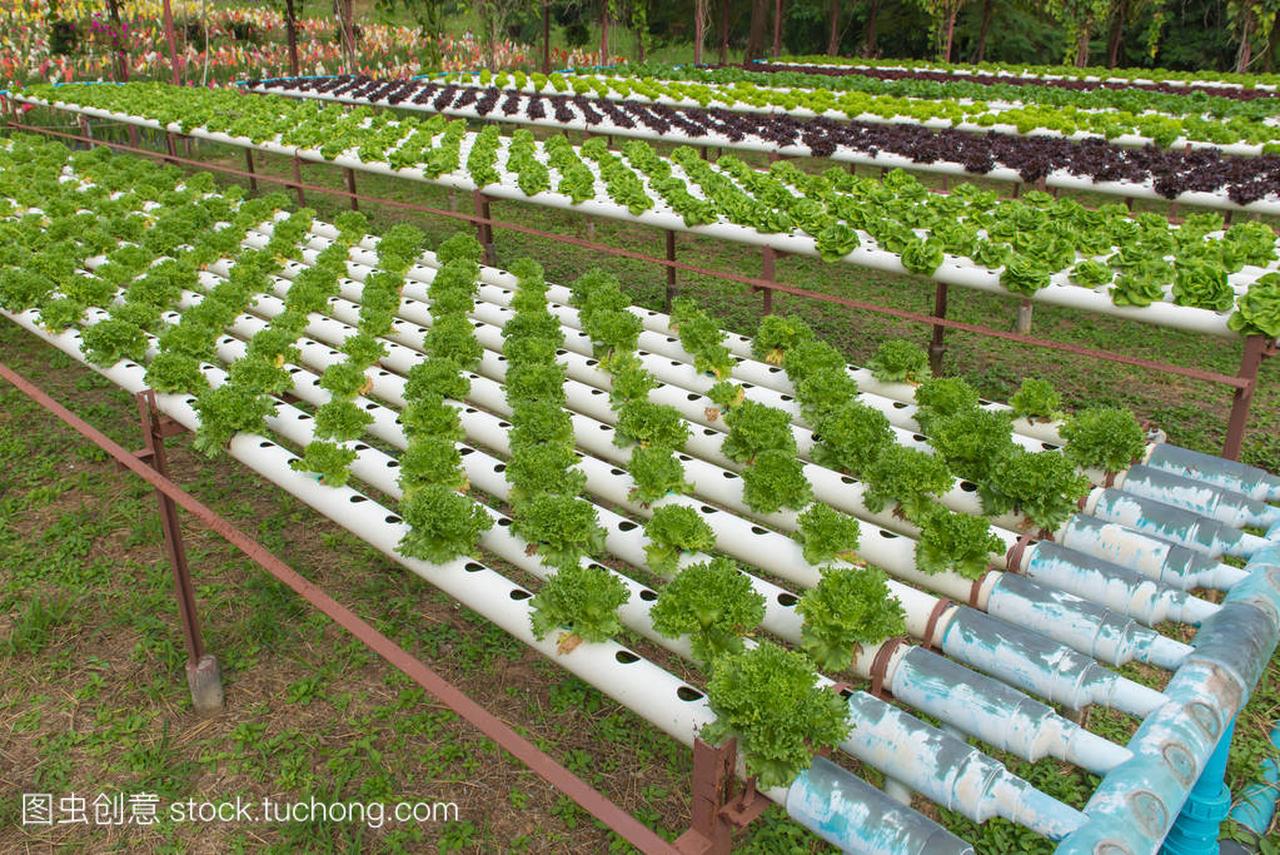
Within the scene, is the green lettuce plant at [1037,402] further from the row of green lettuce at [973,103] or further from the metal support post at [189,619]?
the row of green lettuce at [973,103]

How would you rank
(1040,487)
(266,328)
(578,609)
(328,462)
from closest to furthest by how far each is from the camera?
1. (578,609)
2. (1040,487)
3. (328,462)
4. (266,328)

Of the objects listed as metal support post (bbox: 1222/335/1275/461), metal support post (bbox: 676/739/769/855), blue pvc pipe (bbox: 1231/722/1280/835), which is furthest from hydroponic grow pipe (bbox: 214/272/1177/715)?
metal support post (bbox: 1222/335/1275/461)

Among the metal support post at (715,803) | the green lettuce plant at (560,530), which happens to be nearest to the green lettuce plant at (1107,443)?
the green lettuce plant at (560,530)

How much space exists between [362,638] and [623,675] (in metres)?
0.91

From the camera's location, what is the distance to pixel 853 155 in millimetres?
12953

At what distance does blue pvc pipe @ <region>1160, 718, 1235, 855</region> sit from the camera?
3238 mm

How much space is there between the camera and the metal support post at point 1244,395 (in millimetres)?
5254

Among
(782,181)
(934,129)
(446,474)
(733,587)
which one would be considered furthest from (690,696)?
(934,129)

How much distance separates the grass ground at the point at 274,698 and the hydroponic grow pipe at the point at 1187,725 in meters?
1.86

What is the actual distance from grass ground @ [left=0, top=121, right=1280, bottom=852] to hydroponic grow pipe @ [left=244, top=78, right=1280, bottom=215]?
118 inches

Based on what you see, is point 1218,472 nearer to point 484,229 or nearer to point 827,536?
point 827,536

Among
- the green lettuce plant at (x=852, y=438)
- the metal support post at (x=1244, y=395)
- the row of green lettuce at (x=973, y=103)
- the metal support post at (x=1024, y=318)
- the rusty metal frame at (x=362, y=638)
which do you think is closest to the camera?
the rusty metal frame at (x=362, y=638)

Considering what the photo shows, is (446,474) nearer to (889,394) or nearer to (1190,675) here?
(889,394)

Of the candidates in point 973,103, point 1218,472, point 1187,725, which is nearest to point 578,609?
point 1187,725
